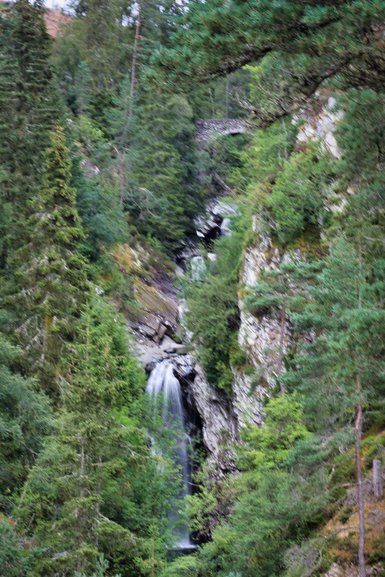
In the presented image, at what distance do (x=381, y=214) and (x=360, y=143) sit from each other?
175 centimetres

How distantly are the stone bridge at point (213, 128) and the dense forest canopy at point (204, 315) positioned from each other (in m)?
5.31

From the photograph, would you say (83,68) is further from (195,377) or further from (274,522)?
(274,522)

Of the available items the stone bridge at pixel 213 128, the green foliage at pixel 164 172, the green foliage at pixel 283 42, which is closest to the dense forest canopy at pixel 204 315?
the green foliage at pixel 283 42

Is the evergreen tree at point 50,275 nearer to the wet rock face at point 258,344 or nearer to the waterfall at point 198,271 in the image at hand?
the wet rock face at point 258,344

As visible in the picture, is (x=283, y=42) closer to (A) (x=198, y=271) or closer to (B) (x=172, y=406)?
(B) (x=172, y=406)

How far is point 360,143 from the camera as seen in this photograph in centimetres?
966

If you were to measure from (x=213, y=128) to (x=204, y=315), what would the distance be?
80.7 ft

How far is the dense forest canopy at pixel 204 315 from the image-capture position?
341 inches

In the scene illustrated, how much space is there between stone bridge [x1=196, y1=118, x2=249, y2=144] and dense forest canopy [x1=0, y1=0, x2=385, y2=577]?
17.4 ft

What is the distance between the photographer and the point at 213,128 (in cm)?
4794

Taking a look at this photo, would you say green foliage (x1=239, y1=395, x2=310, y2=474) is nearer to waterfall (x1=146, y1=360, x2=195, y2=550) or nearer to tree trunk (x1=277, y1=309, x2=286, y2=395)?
tree trunk (x1=277, y1=309, x2=286, y2=395)

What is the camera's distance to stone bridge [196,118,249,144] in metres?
46.0

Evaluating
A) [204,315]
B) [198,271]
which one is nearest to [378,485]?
[204,315]

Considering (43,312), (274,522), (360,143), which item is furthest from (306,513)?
(43,312)
